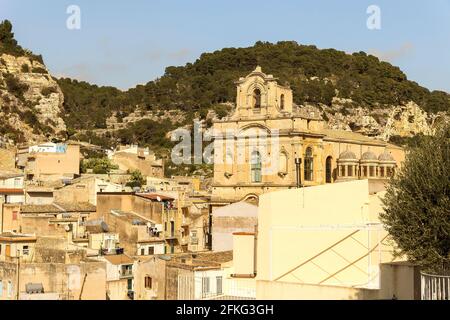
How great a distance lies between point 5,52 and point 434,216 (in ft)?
320

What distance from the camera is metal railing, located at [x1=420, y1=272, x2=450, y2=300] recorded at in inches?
622

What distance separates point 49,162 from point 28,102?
36.8 m

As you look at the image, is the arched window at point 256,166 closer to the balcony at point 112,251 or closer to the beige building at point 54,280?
the balcony at point 112,251

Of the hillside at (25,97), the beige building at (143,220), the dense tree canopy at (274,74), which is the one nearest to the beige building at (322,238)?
the beige building at (143,220)

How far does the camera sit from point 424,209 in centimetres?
1669

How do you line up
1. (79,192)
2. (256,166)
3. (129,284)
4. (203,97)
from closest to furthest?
(129,284) → (256,166) → (79,192) → (203,97)

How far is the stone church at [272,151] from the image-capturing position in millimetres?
45906

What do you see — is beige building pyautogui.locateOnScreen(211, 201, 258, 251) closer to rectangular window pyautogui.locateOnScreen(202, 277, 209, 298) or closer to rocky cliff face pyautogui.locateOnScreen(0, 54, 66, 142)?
rectangular window pyautogui.locateOnScreen(202, 277, 209, 298)

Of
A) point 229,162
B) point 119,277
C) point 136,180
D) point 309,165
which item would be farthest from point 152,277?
point 136,180

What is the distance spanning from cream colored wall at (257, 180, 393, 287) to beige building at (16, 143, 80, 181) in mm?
44631

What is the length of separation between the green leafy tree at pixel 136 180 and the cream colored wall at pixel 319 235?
1768 inches

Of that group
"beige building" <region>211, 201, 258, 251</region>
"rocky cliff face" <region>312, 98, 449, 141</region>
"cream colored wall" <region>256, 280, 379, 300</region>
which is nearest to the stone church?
"beige building" <region>211, 201, 258, 251</region>

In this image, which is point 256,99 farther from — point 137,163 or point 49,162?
point 137,163
